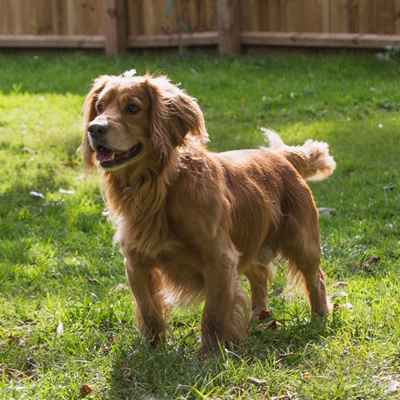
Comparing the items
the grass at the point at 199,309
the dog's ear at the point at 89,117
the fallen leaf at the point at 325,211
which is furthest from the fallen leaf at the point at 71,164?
the dog's ear at the point at 89,117

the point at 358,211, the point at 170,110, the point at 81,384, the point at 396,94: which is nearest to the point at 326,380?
the point at 81,384

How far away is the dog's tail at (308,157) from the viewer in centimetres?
538

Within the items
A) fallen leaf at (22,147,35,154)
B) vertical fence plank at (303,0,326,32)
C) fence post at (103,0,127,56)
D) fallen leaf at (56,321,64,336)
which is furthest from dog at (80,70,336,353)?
fence post at (103,0,127,56)

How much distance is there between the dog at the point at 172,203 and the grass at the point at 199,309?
23 cm

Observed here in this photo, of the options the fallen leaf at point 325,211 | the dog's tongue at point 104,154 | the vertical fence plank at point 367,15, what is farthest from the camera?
the vertical fence plank at point 367,15

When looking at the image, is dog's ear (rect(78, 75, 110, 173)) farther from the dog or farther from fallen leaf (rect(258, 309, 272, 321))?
fallen leaf (rect(258, 309, 272, 321))

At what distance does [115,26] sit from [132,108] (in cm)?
1026

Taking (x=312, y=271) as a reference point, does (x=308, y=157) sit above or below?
above

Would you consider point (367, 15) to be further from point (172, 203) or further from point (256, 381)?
point (256, 381)

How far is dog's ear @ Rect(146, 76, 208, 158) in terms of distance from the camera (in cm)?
436

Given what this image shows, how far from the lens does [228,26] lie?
1346cm

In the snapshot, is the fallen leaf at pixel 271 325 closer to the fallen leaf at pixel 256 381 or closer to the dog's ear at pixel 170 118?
the fallen leaf at pixel 256 381

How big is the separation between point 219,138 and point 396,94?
258 centimetres

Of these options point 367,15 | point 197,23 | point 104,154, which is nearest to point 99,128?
point 104,154
